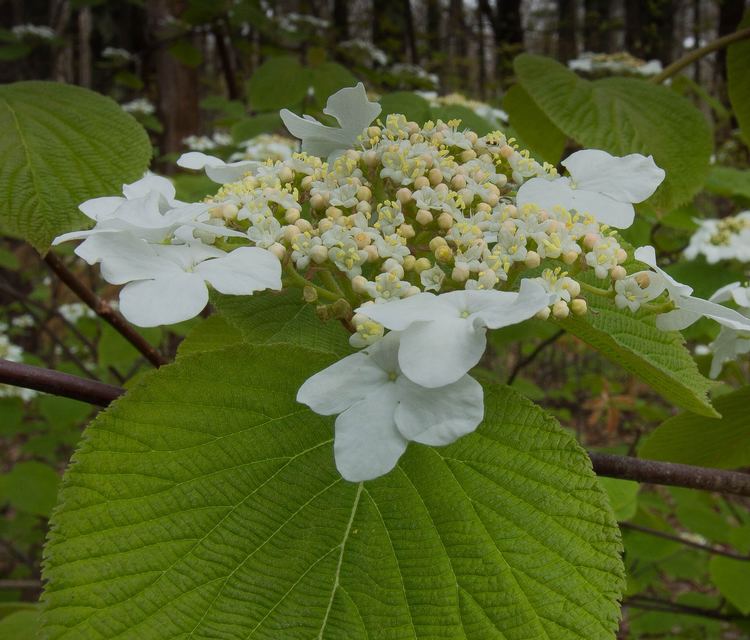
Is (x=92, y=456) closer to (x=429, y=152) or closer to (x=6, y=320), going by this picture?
(x=429, y=152)

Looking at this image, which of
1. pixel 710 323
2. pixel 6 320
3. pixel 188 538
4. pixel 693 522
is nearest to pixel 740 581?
pixel 693 522

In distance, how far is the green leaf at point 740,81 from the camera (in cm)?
166

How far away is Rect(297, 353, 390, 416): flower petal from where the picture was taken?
0.63 metres

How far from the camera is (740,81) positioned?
168 centimetres

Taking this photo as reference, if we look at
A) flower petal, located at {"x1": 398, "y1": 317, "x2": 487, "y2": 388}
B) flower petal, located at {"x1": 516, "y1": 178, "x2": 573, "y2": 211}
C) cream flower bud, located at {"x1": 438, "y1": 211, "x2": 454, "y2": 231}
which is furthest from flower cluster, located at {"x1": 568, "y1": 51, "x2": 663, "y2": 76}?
flower petal, located at {"x1": 398, "y1": 317, "x2": 487, "y2": 388}

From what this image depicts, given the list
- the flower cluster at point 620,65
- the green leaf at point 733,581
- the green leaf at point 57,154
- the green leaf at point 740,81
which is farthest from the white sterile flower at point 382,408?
the flower cluster at point 620,65

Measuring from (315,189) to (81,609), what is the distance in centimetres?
51

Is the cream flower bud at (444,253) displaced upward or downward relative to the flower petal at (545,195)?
downward

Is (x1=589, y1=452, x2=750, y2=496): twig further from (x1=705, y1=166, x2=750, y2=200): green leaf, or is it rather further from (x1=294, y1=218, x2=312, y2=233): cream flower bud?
(x1=705, y1=166, x2=750, y2=200): green leaf

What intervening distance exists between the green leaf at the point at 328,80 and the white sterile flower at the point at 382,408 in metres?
2.61

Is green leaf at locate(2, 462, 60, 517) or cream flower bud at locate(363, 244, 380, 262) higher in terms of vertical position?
cream flower bud at locate(363, 244, 380, 262)

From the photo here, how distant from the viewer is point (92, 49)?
35.1 ft

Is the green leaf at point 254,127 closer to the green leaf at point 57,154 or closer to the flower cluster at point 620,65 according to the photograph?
the flower cluster at point 620,65

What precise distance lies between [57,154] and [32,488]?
2797mm
